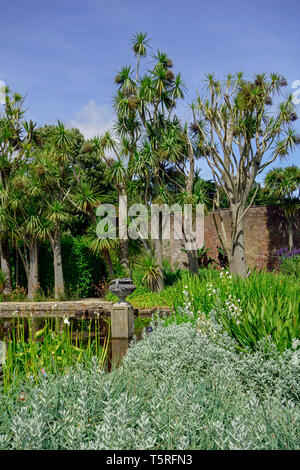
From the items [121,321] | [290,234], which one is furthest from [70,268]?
[290,234]

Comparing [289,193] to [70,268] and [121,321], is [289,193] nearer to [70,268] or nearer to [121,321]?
[70,268]

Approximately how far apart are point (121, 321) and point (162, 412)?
5872mm

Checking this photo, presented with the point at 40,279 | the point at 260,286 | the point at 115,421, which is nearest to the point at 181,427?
the point at 115,421

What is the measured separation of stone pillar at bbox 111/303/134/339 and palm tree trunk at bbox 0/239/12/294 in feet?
26.6

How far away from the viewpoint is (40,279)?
15797mm

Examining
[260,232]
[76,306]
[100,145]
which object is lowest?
[76,306]

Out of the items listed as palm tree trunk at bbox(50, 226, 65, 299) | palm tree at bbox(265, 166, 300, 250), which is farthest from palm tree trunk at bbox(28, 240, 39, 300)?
palm tree at bbox(265, 166, 300, 250)

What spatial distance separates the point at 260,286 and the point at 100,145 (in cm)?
1014

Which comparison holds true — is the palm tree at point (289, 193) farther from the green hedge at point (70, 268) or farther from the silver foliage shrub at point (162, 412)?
the silver foliage shrub at point (162, 412)

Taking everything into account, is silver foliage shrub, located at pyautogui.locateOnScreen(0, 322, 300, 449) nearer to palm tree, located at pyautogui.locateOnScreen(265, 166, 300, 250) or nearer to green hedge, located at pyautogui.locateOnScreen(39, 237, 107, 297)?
green hedge, located at pyautogui.locateOnScreen(39, 237, 107, 297)

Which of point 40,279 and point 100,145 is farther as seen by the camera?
point 40,279

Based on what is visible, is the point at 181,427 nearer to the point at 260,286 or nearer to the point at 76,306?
the point at 260,286

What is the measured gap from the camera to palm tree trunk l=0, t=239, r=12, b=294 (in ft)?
49.0
